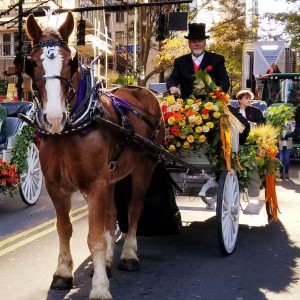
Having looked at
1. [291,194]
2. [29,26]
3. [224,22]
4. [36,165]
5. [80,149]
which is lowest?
[291,194]

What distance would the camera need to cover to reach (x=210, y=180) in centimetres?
669

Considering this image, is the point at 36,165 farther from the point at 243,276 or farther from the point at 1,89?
the point at 1,89

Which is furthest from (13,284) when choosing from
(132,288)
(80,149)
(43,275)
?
(80,149)

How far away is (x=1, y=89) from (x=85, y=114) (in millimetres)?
21402

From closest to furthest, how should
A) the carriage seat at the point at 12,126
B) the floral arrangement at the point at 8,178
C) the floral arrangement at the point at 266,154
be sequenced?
the floral arrangement at the point at 266,154 → the floral arrangement at the point at 8,178 → the carriage seat at the point at 12,126

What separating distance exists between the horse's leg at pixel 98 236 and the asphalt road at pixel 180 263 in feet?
1.08

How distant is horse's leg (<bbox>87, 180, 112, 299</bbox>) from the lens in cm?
467

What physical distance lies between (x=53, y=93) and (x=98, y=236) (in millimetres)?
1270

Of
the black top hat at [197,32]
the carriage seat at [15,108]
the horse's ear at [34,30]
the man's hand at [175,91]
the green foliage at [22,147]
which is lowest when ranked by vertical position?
the green foliage at [22,147]

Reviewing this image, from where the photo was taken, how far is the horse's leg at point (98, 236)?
4.67 metres

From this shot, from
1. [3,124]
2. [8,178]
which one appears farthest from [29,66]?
[3,124]

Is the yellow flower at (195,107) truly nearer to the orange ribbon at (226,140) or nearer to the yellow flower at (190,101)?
the yellow flower at (190,101)

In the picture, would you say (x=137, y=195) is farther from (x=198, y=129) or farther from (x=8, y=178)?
(x=8, y=178)

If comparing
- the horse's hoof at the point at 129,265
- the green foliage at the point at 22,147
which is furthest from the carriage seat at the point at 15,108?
the horse's hoof at the point at 129,265
